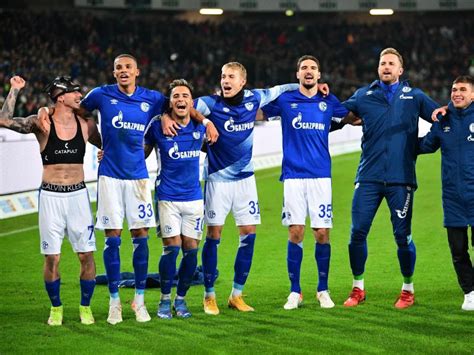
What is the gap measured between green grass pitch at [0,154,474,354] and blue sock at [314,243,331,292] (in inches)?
9.8

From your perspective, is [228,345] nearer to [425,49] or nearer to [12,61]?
[12,61]

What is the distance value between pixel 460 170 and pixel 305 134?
4.68ft

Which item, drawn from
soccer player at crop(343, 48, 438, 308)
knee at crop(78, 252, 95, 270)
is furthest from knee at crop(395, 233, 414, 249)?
knee at crop(78, 252, 95, 270)

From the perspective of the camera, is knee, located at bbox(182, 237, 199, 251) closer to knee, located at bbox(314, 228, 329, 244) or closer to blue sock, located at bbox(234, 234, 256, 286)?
blue sock, located at bbox(234, 234, 256, 286)

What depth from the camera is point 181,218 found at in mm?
8234

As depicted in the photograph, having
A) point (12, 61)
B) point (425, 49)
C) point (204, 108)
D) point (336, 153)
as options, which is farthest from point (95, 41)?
point (204, 108)

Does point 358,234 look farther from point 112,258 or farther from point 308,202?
point 112,258

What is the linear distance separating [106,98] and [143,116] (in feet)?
1.15

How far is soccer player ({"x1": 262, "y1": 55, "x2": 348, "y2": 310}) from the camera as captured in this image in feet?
28.2

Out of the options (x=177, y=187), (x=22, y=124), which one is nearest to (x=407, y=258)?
(x=177, y=187)

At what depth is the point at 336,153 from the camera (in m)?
27.1

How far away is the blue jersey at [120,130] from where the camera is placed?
799 cm

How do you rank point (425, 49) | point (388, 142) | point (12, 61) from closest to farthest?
point (388, 142), point (12, 61), point (425, 49)

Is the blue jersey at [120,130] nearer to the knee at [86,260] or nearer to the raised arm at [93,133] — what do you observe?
the raised arm at [93,133]
